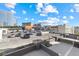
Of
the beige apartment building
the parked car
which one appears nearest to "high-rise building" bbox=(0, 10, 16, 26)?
the parked car

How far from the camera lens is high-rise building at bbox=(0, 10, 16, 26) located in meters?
1.80

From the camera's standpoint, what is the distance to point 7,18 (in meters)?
1.84

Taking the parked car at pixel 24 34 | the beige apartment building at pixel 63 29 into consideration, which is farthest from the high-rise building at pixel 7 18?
the beige apartment building at pixel 63 29

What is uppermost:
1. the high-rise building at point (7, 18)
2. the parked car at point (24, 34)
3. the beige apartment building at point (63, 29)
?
the high-rise building at point (7, 18)

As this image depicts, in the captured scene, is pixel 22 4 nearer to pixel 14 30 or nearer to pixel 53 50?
pixel 14 30

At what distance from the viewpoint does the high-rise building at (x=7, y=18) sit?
1801 mm

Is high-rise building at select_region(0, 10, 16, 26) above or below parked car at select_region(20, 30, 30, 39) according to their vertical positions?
above

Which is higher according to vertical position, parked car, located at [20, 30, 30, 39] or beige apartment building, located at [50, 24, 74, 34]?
beige apartment building, located at [50, 24, 74, 34]

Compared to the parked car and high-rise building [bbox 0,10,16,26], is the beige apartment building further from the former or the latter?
high-rise building [bbox 0,10,16,26]

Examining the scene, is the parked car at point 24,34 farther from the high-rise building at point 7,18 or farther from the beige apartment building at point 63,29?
the beige apartment building at point 63,29

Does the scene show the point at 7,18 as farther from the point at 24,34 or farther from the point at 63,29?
the point at 63,29

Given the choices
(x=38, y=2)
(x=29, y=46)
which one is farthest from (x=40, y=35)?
(x=38, y=2)

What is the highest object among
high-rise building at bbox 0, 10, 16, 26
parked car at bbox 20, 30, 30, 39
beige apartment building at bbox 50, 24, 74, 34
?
high-rise building at bbox 0, 10, 16, 26

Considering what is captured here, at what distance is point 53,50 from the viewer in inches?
70.4
